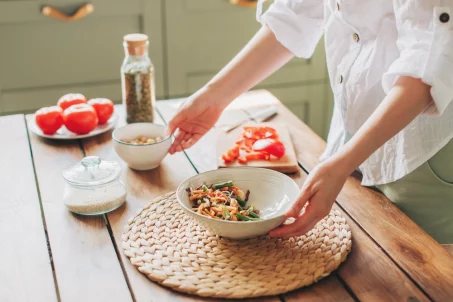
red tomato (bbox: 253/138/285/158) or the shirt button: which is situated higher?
the shirt button

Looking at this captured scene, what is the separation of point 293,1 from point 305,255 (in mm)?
627

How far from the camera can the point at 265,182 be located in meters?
1.24

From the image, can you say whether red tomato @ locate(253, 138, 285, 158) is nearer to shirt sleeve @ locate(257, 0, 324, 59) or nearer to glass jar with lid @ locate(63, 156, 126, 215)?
shirt sleeve @ locate(257, 0, 324, 59)

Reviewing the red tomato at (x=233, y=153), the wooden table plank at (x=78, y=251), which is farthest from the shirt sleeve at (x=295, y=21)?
the wooden table plank at (x=78, y=251)

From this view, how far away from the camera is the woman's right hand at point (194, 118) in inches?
56.7

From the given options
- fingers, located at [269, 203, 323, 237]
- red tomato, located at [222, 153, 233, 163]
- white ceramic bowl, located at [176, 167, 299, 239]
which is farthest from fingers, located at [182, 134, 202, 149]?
fingers, located at [269, 203, 323, 237]

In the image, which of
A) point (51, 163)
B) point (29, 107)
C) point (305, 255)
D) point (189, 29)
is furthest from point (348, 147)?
point (29, 107)

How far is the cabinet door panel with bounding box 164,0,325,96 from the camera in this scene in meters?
2.54

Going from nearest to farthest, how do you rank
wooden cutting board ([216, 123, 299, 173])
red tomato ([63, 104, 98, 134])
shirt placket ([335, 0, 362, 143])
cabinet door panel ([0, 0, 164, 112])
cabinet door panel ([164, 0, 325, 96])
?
shirt placket ([335, 0, 362, 143]) < wooden cutting board ([216, 123, 299, 173]) < red tomato ([63, 104, 98, 134]) < cabinet door panel ([0, 0, 164, 112]) < cabinet door panel ([164, 0, 325, 96])

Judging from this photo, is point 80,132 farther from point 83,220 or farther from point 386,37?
point 386,37

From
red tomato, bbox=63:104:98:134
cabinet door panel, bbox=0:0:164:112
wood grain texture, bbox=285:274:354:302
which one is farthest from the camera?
cabinet door panel, bbox=0:0:164:112

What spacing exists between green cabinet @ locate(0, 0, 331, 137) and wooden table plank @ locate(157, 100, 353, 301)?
0.80m

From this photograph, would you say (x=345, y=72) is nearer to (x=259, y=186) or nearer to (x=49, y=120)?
(x=259, y=186)

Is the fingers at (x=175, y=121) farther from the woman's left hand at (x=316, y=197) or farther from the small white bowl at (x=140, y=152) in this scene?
the woman's left hand at (x=316, y=197)
